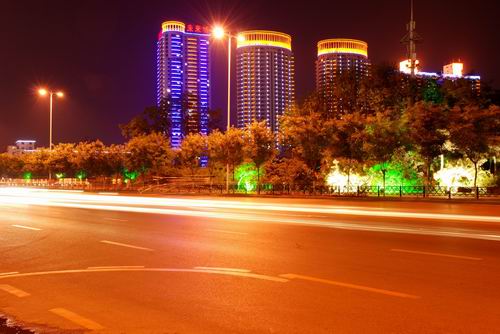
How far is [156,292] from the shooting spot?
8.89m

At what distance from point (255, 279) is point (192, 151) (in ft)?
170

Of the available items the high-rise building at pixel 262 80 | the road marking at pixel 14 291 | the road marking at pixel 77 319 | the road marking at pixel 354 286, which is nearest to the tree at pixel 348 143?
the road marking at pixel 354 286

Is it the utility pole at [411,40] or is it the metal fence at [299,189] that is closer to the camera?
the metal fence at [299,189]

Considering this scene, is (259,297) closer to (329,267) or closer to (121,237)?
(329,267)

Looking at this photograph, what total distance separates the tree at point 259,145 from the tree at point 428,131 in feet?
45.0

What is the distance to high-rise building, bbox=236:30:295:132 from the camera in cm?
14812

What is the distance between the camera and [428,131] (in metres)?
42.0

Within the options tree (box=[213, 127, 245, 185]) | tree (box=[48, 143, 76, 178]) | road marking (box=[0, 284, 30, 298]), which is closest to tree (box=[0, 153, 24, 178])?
tree (box=[48, 143, 76, 178])

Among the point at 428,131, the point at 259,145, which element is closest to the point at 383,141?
the point at 428,131

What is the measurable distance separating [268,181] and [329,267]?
40.2m

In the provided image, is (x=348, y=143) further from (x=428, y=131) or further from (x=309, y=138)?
(x=428, y=131)

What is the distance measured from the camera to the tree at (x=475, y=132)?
40.1 m

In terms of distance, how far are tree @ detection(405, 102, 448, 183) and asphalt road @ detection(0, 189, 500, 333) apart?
2390 centimetres

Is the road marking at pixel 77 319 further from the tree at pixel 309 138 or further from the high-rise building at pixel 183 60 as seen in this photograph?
the high-rise building at pixel 183 60
